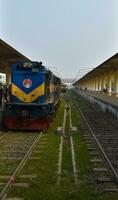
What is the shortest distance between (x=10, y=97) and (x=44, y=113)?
1.77m

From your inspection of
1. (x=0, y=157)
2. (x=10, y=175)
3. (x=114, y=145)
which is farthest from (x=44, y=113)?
(x=10, y=175)

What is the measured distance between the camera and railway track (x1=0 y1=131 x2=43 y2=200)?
9477mm

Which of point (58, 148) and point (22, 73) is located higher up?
point (22, 73)

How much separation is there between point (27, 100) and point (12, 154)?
7463 mm

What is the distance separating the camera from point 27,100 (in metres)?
20.7

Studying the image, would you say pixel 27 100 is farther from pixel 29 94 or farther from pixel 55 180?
pixel 55 180

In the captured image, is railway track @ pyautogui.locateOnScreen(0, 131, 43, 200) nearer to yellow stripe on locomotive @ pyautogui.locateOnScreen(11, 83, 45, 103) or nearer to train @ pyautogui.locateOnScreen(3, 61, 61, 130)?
train @ pyautogui.locateOnScreen(3, 61, 61, 130)

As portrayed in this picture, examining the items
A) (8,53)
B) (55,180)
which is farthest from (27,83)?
(55,180)

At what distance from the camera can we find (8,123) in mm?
20391

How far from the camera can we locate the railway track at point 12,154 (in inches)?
373

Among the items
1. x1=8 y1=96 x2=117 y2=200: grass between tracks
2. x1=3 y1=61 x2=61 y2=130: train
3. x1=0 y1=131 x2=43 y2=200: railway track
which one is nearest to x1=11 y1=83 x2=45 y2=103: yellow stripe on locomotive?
x1=3 y1=61 x2=61 y2=130: train

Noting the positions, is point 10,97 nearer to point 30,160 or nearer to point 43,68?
point 43,68

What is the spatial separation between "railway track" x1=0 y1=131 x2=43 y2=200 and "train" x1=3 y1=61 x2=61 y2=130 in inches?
26.4

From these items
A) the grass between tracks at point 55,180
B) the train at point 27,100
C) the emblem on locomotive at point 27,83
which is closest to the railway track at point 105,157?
the grass between tracks at point 55,180
